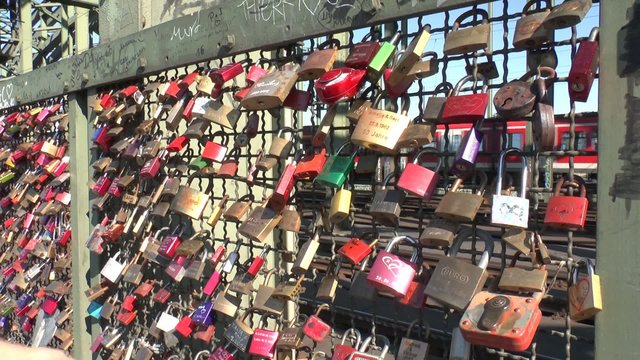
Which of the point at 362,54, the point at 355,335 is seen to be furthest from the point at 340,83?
the point at 355,335

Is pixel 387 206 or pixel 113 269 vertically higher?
pixel 387 206

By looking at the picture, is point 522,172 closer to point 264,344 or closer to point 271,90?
point 271,90

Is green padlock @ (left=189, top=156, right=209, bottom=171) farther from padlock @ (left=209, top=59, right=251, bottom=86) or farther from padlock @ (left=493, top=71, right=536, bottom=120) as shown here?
padlock @ (left=493, top=71, right=536, bottom=120)

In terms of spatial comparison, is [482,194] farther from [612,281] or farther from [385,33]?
[385,33]

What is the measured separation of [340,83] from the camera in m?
1.37

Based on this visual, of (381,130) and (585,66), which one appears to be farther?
(381,130)

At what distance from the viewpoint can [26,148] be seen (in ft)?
11.0

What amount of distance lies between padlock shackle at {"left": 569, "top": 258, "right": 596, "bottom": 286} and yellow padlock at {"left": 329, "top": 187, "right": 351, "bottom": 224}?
53 centimetres

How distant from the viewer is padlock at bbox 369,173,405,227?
128cm

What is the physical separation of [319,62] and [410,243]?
53 centimetres

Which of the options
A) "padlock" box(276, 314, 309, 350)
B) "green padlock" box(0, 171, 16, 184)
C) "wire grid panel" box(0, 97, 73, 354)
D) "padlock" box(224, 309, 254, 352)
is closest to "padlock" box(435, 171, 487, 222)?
"padlock" box(276, 314, 309, 350)

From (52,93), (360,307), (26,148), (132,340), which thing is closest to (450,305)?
(360,307)

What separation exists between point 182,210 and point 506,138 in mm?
1124

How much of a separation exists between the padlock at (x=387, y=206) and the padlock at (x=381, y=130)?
103 mm
